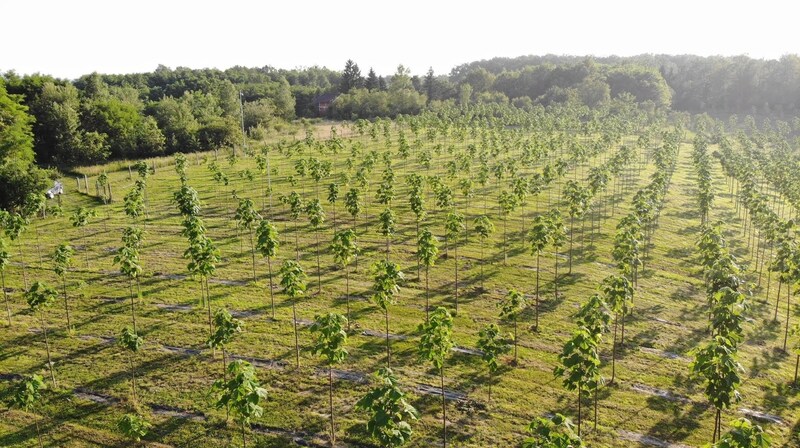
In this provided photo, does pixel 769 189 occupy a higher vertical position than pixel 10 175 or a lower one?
lower

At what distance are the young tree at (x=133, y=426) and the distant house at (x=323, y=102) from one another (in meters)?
167

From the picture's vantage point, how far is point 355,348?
34750 mm

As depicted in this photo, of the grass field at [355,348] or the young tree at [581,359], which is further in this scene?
the grass field at [355,348]

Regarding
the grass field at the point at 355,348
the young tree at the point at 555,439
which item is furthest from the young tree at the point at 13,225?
the young tree at the point at 555,439

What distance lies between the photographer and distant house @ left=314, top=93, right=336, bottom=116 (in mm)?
187125

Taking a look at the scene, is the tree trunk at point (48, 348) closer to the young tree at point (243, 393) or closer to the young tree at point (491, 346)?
the young tree at point (243, 393)

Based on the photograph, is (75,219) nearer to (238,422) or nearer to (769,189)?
(238,422)

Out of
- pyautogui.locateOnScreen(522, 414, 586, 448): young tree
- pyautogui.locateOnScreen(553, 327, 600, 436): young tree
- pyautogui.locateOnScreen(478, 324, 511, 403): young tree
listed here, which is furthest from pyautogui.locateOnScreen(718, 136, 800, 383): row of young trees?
pyautogui.locateOnScreen(522, 414, 586, 448): young tree

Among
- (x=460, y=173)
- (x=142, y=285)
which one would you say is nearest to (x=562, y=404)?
(x=142, y=285)

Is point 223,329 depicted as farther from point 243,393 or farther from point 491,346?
point 491,346

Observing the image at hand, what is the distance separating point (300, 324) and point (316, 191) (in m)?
41.0

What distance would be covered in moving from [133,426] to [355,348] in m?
14.0

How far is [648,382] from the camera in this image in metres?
32.9

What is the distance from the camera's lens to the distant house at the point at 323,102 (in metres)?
187
